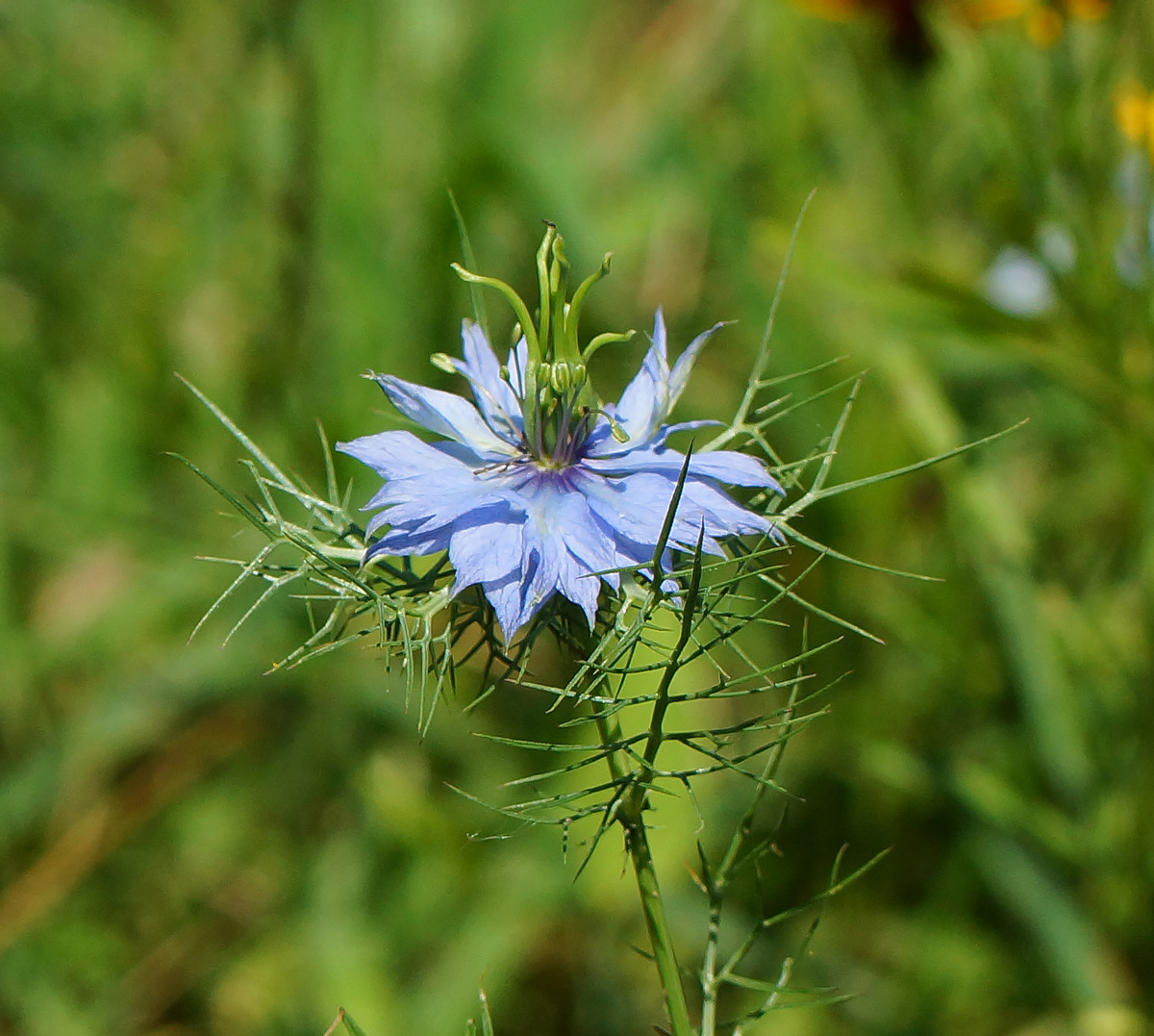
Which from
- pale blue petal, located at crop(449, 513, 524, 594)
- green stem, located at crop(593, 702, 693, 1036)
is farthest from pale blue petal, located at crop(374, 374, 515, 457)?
green stem, located at crop(593, 702, 693, 1036)

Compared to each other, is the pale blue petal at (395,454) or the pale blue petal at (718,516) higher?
the pale blue petal at (395,454)

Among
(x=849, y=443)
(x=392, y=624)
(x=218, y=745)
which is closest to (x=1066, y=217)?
(x=849, y=443)

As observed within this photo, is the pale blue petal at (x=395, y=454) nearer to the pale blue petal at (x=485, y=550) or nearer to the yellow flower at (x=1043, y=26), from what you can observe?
the pale blue petal at (x=485, y=550)

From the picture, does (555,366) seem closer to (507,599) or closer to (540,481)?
(540,481)

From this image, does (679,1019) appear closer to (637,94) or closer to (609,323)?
(609,323)

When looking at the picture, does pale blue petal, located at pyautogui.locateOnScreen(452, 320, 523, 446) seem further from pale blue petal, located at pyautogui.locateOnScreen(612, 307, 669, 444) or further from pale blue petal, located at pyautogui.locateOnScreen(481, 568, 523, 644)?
pale blue petal, located at pyautogui.locateOnScreen(481, 568, 523, 644)

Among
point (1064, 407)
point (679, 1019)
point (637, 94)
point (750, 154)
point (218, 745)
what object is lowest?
point (679, 1019)

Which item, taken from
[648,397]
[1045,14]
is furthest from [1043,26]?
[648,397]

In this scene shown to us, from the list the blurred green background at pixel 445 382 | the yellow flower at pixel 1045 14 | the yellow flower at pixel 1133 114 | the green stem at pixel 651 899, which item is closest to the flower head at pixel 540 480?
the green stem at pixel 651 899
